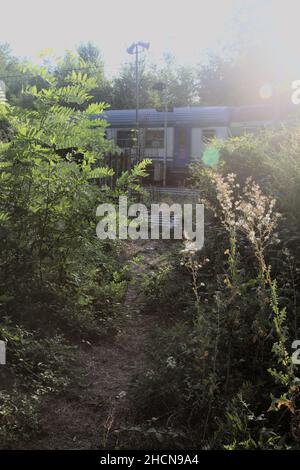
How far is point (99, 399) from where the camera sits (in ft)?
10.9

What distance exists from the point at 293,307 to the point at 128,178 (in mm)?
1952

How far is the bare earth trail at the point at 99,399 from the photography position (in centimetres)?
281

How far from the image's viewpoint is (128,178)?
4.59 metres

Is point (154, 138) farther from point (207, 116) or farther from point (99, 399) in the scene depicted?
point (99, 399)

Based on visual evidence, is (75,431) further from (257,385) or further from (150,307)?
(150,307)

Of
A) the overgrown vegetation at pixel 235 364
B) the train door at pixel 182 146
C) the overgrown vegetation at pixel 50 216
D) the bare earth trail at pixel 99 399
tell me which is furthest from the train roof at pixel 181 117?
the overgrown vegetation at pixel 235 364

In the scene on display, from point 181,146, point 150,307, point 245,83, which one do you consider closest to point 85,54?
point 245,83

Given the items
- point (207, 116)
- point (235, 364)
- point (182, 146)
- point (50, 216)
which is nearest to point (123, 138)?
point (182, 146)

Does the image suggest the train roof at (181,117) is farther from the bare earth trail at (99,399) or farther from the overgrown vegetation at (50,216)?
the bare earth trail at (99,399)

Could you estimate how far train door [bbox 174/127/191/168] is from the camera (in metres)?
21.0

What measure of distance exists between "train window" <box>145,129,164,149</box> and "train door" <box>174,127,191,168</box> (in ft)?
2.52

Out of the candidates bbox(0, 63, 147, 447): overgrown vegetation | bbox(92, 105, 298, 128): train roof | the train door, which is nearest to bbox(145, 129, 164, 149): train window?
bbox(92, 105, 298, 128): train roof

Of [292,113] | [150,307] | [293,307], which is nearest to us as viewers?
[293,307]

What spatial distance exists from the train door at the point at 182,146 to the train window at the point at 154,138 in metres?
0.77
